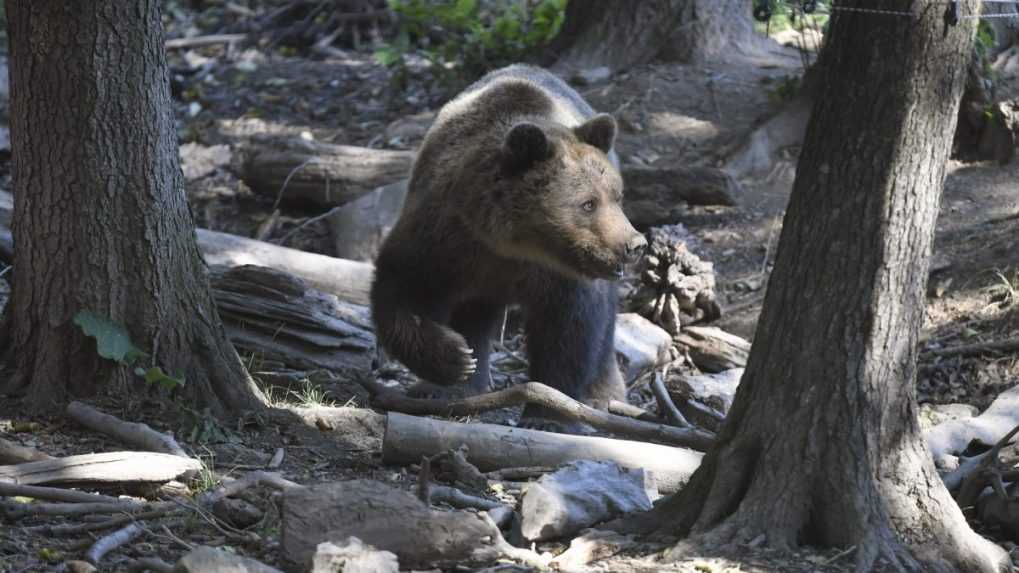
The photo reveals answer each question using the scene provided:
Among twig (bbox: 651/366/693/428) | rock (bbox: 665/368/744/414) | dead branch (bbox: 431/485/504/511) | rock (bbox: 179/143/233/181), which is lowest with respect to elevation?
dead branch (bbox: 431/485/504/511)

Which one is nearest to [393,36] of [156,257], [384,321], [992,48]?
[992,48]

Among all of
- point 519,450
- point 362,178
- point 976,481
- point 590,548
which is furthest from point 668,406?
point 362,178

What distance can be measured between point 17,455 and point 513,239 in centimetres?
303

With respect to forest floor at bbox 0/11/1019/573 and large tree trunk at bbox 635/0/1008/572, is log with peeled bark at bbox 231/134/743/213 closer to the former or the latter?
forest floor at bbox 0/11/1019/573

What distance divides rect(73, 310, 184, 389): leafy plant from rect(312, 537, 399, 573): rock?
7.10 feet

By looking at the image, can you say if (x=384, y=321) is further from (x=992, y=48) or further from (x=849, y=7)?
(x=992, y=48)

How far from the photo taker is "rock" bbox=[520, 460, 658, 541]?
15.1ft

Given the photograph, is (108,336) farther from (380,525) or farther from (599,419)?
(599,419)

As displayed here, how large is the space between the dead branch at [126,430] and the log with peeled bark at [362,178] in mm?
5883

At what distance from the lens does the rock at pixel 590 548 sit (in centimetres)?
443

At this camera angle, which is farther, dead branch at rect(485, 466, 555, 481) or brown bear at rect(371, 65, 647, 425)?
brown bear at rect(371, 65, 647, 425)

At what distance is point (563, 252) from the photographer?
6785mm

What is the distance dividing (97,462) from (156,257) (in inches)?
49.6

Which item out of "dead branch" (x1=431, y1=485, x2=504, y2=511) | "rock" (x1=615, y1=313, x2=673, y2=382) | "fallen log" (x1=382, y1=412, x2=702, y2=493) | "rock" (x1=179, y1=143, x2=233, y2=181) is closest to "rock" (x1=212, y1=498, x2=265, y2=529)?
"dead branch" (x1=431, y1=485, x2=504, y2=511)
